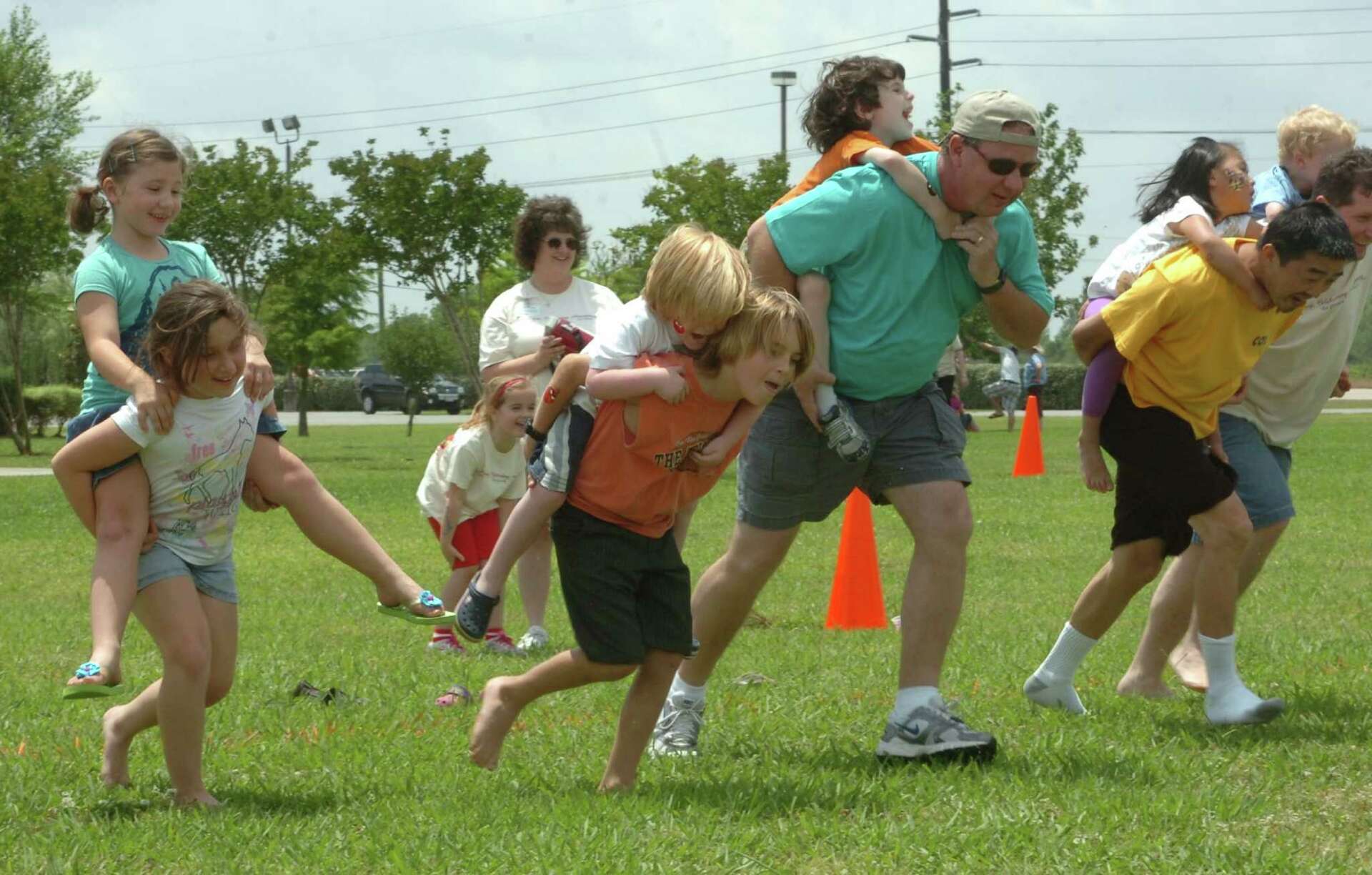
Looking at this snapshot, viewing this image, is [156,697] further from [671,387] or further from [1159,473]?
[1159,473]

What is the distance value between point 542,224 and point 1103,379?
3282 mm

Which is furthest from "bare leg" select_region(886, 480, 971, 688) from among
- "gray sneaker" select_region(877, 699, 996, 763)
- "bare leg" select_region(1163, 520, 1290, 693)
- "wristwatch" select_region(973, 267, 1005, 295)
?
"bare leg" select_region(1163, 520, 1290, 693)

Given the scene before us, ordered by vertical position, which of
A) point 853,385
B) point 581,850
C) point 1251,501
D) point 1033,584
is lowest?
point 1033,584

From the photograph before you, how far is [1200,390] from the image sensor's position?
562 cm

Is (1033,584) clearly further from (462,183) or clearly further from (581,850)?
(462,183)

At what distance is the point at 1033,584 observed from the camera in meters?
10.2

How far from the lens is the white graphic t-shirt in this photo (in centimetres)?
445

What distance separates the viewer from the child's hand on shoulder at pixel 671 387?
14.5 feet

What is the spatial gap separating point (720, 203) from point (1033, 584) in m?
19.2

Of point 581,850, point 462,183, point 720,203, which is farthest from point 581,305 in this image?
point 720,203

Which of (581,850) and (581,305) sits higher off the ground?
(581,305)

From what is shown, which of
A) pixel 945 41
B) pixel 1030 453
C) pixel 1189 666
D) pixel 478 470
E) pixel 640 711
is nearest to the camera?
pixel 640 711

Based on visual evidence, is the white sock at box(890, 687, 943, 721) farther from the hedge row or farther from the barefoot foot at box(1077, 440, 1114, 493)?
the hedge row

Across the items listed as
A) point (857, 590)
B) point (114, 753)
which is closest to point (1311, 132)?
point (857, 590)
